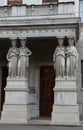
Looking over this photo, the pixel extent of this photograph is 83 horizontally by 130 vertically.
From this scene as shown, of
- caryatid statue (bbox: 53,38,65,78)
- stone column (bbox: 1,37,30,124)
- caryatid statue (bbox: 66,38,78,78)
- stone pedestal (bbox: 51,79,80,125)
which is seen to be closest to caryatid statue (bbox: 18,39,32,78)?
stone column (bbox: 1,37,30,124)

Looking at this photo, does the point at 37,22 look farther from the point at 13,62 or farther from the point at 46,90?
the point at 46,90

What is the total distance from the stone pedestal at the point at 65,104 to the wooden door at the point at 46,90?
4212 millimetres

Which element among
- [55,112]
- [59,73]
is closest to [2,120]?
[55,112]

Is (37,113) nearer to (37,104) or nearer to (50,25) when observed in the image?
(37,104)

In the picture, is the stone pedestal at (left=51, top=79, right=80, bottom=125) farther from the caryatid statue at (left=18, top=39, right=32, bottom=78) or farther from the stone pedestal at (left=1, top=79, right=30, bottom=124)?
the caryatid statue at (left=18, top=39, right=32, bottom=78)

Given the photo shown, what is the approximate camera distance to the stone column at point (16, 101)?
57.9 ft

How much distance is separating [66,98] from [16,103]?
275 centimetres

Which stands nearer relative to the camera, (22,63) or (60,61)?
(60,61)

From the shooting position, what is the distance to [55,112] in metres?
17.5

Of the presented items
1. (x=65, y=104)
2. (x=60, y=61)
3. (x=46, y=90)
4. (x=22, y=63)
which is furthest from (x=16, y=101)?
(x=46, y=90)

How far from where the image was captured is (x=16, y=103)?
1794 cm

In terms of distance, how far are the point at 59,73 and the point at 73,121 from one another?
2.73m

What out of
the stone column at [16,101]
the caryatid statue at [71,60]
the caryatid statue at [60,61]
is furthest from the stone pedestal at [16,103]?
A: the caryatid statue at [71,60]

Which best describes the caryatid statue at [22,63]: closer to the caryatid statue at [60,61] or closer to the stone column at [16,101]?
the stone column at [16,101]
